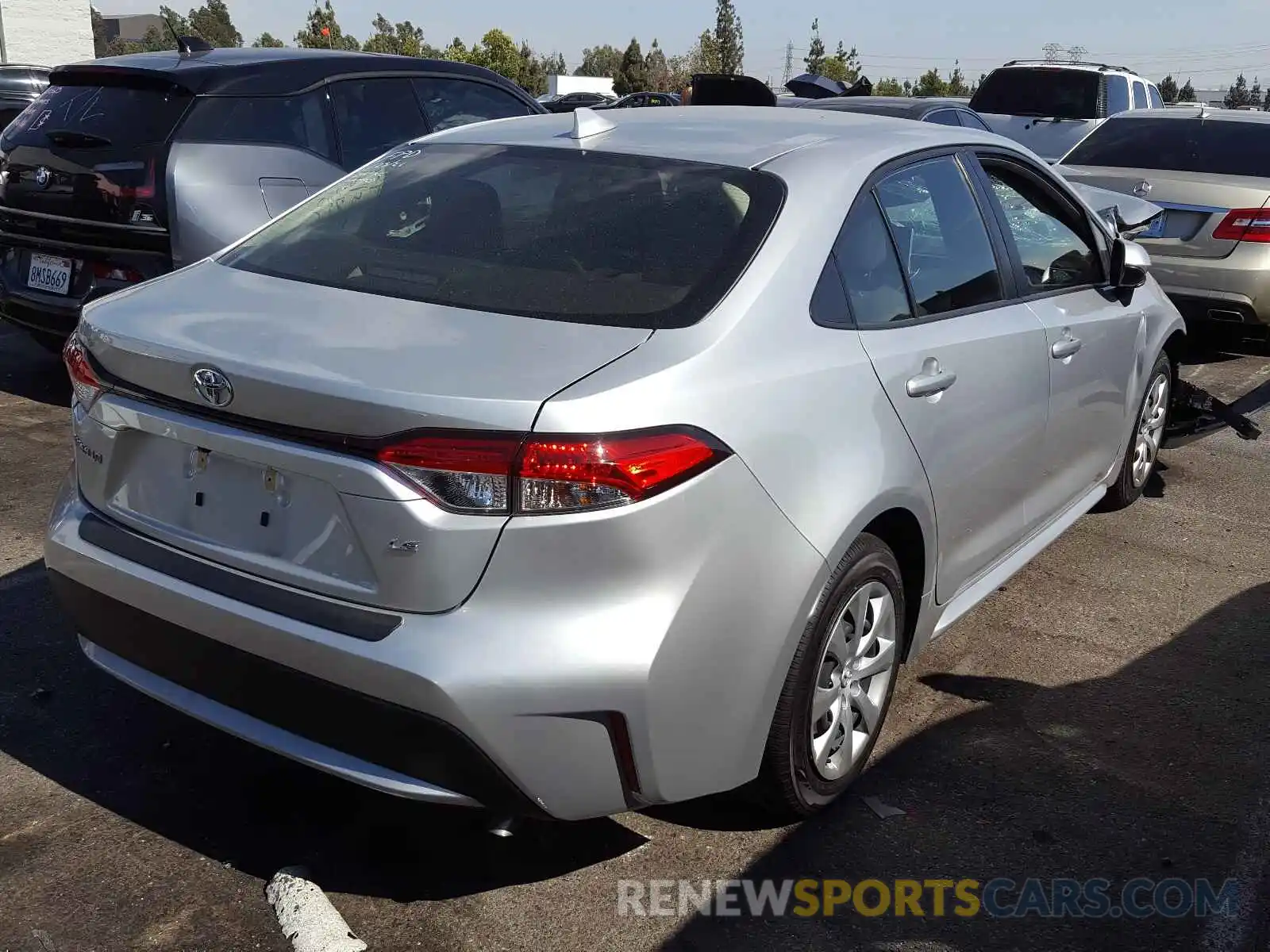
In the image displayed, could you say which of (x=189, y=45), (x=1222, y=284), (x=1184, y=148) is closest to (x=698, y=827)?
(x=189, y=45)

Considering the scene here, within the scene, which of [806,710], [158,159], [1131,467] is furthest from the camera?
[158,159]

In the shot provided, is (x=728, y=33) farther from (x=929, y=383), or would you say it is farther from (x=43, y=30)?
(x=929, y=383)

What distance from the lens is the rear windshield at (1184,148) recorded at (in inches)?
321

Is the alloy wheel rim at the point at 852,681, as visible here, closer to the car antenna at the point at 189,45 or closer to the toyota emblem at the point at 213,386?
the toyota emblem at the point at 213,386

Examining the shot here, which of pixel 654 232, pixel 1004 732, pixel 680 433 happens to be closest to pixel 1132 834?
pixel 1004 732

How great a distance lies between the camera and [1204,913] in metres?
2.81

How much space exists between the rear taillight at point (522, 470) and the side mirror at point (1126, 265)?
107 inches

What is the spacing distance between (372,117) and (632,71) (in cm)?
6106

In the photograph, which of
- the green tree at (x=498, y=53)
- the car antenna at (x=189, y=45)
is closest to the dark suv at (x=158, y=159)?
the car antenna at (x=189, y=45)

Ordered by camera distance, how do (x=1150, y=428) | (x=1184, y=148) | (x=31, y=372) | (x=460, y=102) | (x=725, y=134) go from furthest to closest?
(x=1184, y=148) → (x=31, y=372) → (x=460, y=102) → (x=1150, y=428) → (x=725, y=134)

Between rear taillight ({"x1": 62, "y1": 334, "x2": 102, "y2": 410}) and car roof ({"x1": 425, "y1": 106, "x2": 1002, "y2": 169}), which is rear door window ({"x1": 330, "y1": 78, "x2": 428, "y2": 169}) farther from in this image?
rear taillight ({"x1": 62, "y1": 334, "x2": 102, "y2": 410})

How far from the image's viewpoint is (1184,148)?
843cm

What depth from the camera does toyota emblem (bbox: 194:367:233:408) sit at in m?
2.49

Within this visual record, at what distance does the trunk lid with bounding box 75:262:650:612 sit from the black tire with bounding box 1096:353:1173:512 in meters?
3.20
